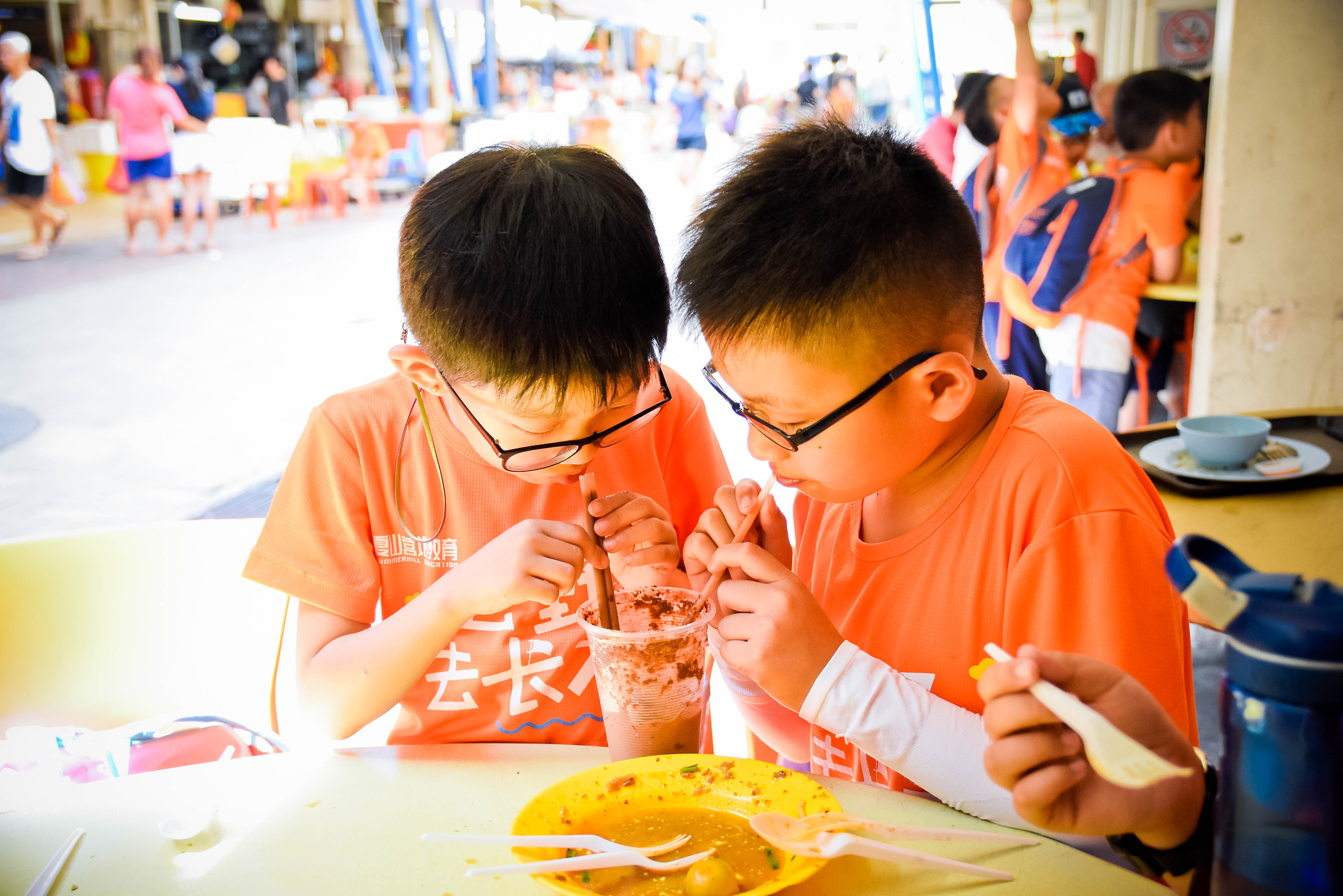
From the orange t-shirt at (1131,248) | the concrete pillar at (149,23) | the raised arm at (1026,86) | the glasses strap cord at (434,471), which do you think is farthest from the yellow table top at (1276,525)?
the concrete pillar at (149,23)

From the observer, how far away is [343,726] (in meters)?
1.23

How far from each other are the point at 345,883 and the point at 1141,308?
3.91 m

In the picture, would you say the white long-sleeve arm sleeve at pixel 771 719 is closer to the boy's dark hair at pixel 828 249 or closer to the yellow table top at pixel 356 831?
the yellow table top at pixel 356 831

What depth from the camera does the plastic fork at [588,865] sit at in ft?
2.62

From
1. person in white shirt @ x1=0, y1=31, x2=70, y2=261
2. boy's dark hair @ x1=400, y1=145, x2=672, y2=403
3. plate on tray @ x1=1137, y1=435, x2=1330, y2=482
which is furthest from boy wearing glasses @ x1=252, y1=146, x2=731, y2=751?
person in white shirt @ x1=0, y1=31, x2=70, y2=261

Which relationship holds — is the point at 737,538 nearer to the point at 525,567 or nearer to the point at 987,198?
the point at 525,567

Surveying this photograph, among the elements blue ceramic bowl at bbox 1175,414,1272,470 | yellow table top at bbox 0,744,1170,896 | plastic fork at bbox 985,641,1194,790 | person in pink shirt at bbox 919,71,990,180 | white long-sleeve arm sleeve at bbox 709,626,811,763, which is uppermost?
person in pink shirt at bbox 919,71,990,180

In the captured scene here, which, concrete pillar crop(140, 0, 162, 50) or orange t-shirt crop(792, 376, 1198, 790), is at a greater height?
concrete pillar crop(140, 0, 162, 50)

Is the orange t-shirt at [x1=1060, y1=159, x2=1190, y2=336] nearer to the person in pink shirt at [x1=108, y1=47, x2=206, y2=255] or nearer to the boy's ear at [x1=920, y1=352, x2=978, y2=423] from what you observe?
the boy's ear at [x1=920, y1=352, x2=978, y2=423]

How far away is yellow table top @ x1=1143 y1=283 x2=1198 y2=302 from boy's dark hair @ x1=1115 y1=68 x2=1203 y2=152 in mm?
515

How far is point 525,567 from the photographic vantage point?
1.07 metres

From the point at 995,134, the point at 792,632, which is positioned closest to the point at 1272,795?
the point at 792,632

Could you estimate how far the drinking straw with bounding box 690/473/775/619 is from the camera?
106 cm

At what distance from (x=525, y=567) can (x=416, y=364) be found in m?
0.31
